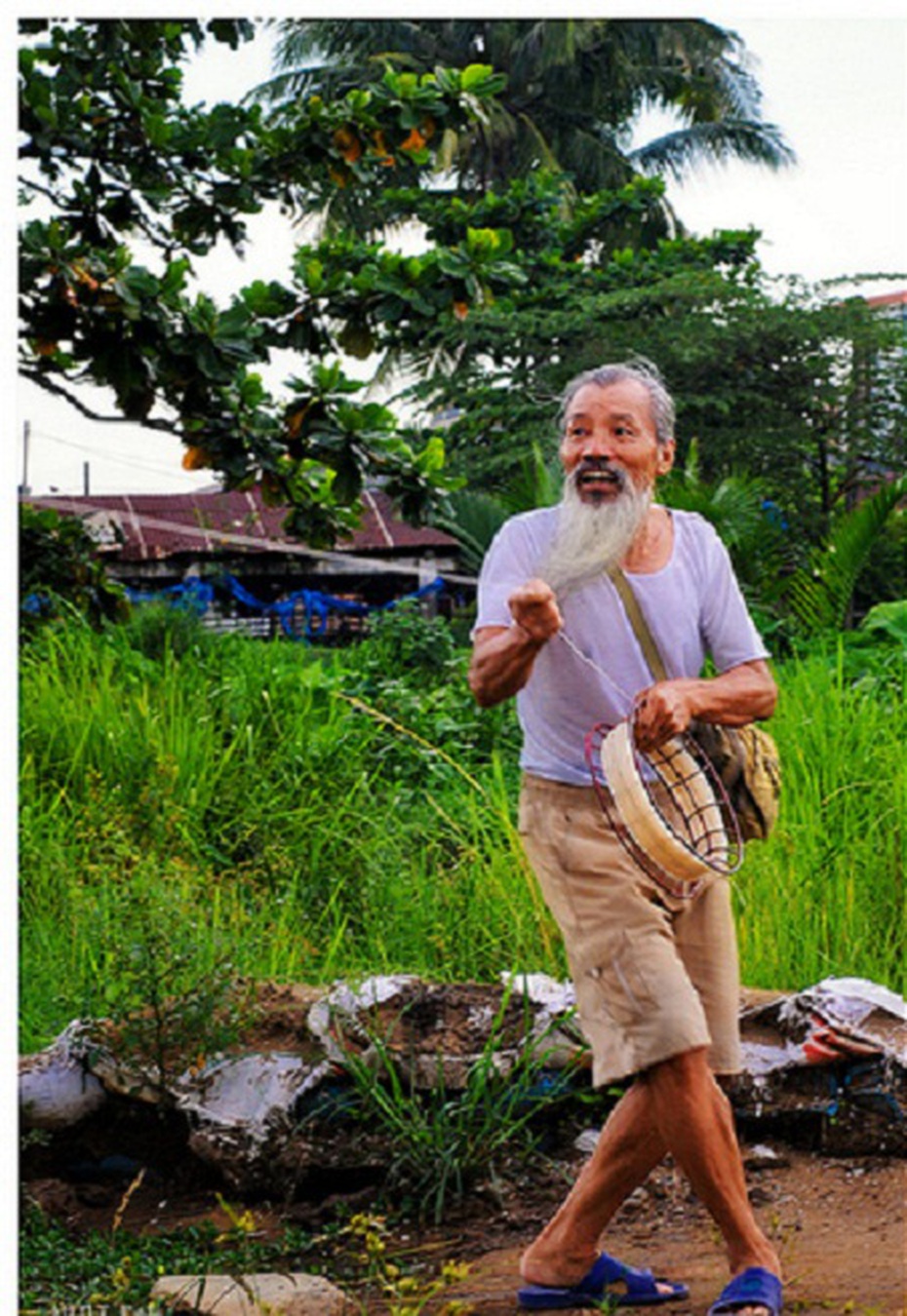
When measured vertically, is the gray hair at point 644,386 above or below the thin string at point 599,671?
above

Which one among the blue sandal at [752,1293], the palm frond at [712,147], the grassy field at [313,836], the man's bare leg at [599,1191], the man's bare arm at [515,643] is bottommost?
the blue sandal at [752,1293]

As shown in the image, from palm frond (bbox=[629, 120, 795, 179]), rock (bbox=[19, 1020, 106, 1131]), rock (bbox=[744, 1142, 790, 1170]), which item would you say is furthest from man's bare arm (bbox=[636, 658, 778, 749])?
palm frond (bbox=[629, 120, 795, 179])

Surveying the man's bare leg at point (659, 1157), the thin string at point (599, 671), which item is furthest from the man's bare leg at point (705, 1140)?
the thin string at point (599, 671)

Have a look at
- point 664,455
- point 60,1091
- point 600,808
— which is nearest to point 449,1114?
point 60,1091

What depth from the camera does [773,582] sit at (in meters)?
7.39

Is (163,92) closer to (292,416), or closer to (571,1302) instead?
(292,416)

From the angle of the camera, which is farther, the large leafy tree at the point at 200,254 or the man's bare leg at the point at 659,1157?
the large leafy tree at the point at 200,254

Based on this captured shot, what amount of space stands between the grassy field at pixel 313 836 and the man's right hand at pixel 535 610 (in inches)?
65.7

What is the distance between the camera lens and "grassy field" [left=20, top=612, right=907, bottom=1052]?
4496 mm

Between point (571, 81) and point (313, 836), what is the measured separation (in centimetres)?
302

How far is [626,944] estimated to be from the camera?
2848 millimetres

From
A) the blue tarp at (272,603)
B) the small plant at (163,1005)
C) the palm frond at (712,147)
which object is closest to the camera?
the small plant at (163,1005)

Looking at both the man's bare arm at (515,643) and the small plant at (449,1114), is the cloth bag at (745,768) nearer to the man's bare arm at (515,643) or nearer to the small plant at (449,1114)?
the man's bare arm at (515,643)

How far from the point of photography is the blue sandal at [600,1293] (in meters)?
2.99
